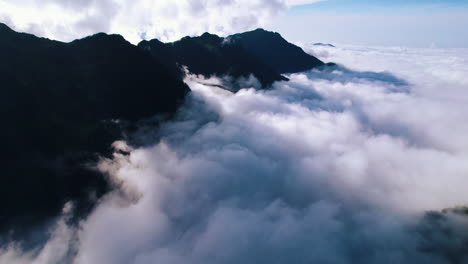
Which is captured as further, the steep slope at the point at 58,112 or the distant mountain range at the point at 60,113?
the steep slope at the point at 58,112

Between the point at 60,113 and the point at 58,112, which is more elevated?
the point at 58,112

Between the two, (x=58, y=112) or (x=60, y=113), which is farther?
(x=60, y=113)

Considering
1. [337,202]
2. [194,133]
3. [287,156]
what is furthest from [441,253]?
[194,133]

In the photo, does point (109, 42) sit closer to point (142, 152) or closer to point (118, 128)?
point (118, 128)

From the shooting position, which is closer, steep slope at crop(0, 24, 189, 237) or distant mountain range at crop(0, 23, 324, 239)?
distant mountain range at crop(0, 23, 324, 239)
